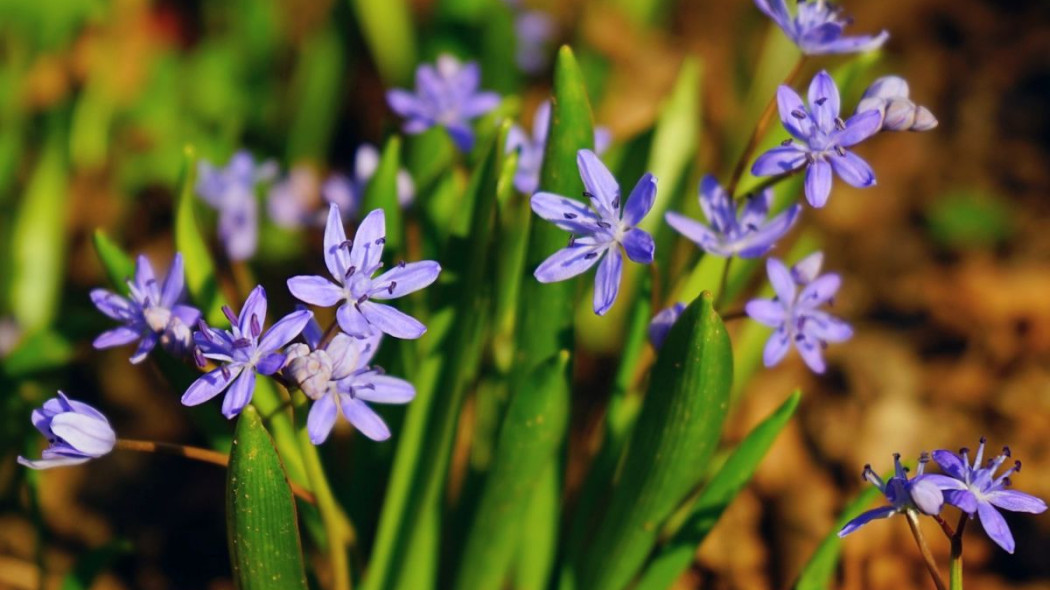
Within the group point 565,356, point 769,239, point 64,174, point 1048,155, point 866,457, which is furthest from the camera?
point 1048,155

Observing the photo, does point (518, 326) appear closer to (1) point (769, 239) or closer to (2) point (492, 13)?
(1) point (769, 239)

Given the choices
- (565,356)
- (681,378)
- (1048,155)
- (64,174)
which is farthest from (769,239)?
(1048,155)

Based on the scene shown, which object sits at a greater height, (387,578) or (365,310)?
(365,310)

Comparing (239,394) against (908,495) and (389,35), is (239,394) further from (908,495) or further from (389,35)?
(389,35)

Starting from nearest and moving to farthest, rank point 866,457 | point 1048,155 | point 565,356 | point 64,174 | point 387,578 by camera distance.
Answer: point 565,356 < point 387,578 < point 866,457 < point 64,174 < point 1048,155

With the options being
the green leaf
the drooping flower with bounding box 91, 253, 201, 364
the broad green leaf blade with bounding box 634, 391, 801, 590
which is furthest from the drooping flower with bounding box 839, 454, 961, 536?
the green leaf

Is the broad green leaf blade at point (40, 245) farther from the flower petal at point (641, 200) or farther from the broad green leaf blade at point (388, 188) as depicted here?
the flower petal at point (641, 200)

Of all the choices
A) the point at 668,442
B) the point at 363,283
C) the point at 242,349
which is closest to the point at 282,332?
the point at 242,349

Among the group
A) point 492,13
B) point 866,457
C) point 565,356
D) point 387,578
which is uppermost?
point 492,13
